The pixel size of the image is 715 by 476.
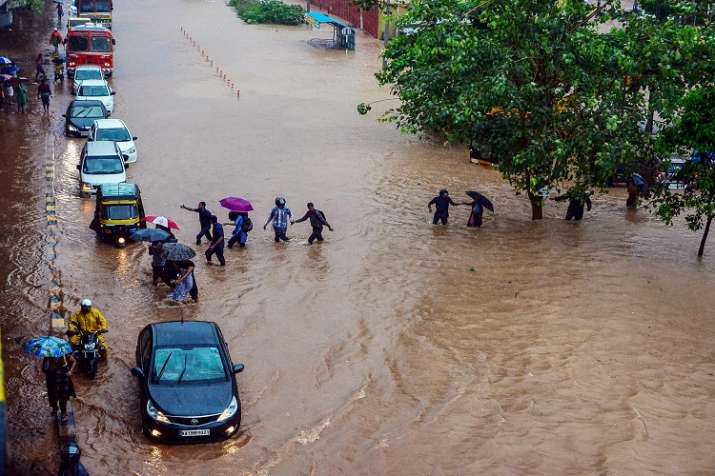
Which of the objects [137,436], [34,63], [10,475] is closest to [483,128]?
[137,436]

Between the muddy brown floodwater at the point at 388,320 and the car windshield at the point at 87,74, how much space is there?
5966mm

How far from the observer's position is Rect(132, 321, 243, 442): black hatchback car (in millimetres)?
13133

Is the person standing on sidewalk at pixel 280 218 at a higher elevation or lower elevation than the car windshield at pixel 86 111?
lower

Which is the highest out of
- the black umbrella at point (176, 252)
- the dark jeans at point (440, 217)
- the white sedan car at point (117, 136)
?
the white sedan car at point (117, 136)

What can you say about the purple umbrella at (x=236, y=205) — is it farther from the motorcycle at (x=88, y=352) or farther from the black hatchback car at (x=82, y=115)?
the black hatchback car at (x=82, y=115)

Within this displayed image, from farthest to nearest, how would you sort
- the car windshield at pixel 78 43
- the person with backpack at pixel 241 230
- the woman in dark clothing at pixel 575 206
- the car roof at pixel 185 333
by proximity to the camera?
1. the car windshield at pixel 78 43
2. the woman in dark clothing at pixel 575 206
3. the person with backpack at pixel 241 230
4. the car roof at pixel 185 333

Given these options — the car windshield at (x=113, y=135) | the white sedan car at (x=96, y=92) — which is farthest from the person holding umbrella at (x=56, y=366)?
the white sedan car at (x=96, y=92)

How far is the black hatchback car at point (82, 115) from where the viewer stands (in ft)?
105

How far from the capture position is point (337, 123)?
37.4 m

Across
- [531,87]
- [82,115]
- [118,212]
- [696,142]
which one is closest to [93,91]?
[82,115]

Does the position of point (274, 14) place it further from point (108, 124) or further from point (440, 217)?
point (440, 217)

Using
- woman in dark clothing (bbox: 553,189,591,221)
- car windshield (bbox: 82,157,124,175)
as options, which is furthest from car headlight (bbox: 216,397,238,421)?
car windshield (bbox: 82,157,124,175)

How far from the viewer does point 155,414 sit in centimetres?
1318

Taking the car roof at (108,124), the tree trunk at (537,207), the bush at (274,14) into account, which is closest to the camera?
the tree trunk at (537,207)
